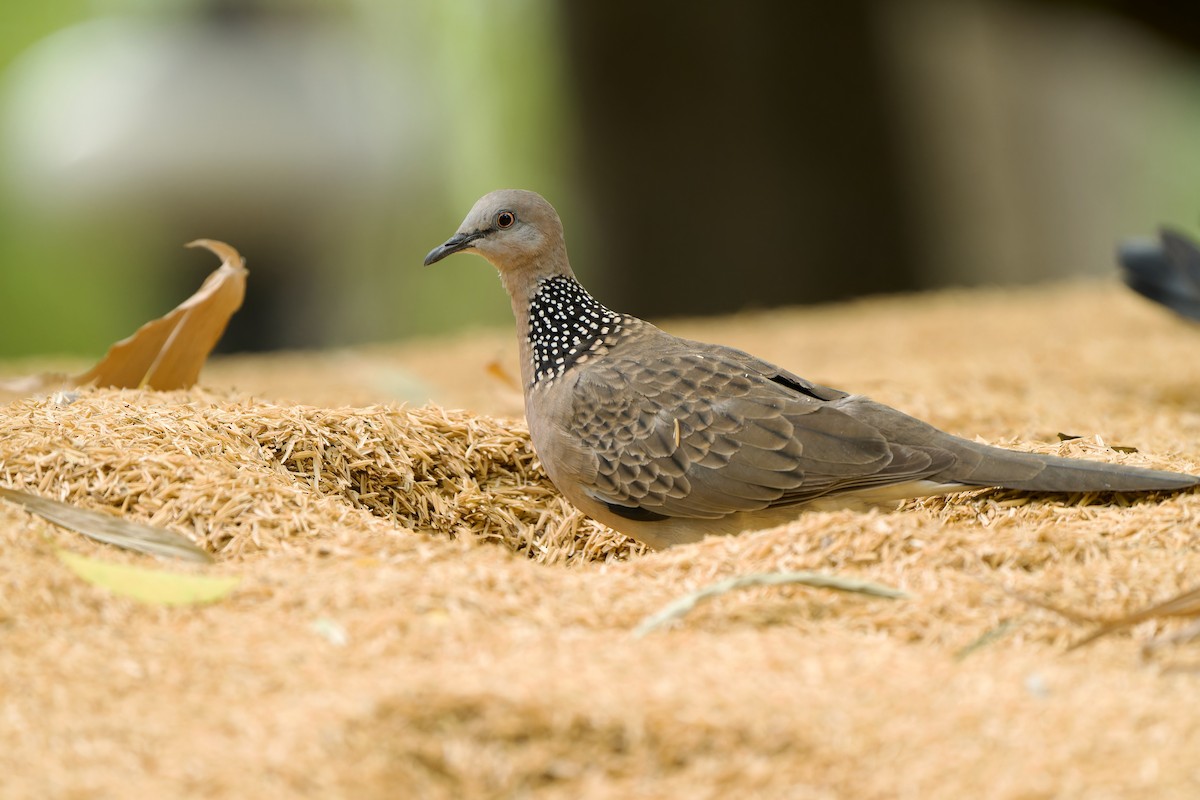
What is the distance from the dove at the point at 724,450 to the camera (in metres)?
3.15

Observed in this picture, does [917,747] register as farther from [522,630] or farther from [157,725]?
[157,725]

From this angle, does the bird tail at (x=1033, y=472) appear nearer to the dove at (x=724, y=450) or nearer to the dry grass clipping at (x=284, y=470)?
the dove at (x=724, y=450)

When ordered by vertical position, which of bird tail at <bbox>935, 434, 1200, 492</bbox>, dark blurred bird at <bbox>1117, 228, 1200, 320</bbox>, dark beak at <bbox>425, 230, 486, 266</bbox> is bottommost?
bird tail at <bbox>935, 434, 1200, 492</bbox>

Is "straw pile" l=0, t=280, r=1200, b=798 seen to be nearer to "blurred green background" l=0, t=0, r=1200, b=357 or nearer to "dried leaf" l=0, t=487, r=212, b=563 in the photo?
"dried leaf" l=0, t=487, r=212, b=563

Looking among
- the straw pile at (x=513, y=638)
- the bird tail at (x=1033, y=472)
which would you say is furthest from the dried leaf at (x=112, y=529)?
the bird tail at (x=1033, y=472)

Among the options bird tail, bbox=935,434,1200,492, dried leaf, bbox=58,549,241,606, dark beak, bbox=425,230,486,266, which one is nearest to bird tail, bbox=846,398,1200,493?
bird tail, bbox=935,434,1200,492

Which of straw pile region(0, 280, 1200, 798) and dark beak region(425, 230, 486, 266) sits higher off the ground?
dark beak region(425, 230, 486, 266)

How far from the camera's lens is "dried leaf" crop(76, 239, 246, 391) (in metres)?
4.51

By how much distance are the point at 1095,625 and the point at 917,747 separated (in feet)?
2.27

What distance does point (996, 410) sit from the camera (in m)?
4.82

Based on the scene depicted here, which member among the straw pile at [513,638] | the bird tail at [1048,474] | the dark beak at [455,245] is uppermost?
the dark beak at [455,245]

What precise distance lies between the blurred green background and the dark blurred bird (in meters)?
3.85

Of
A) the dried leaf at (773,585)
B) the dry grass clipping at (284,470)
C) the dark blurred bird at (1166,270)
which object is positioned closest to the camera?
the dried leaf at (773,585)

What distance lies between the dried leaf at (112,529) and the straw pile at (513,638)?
45 mm
